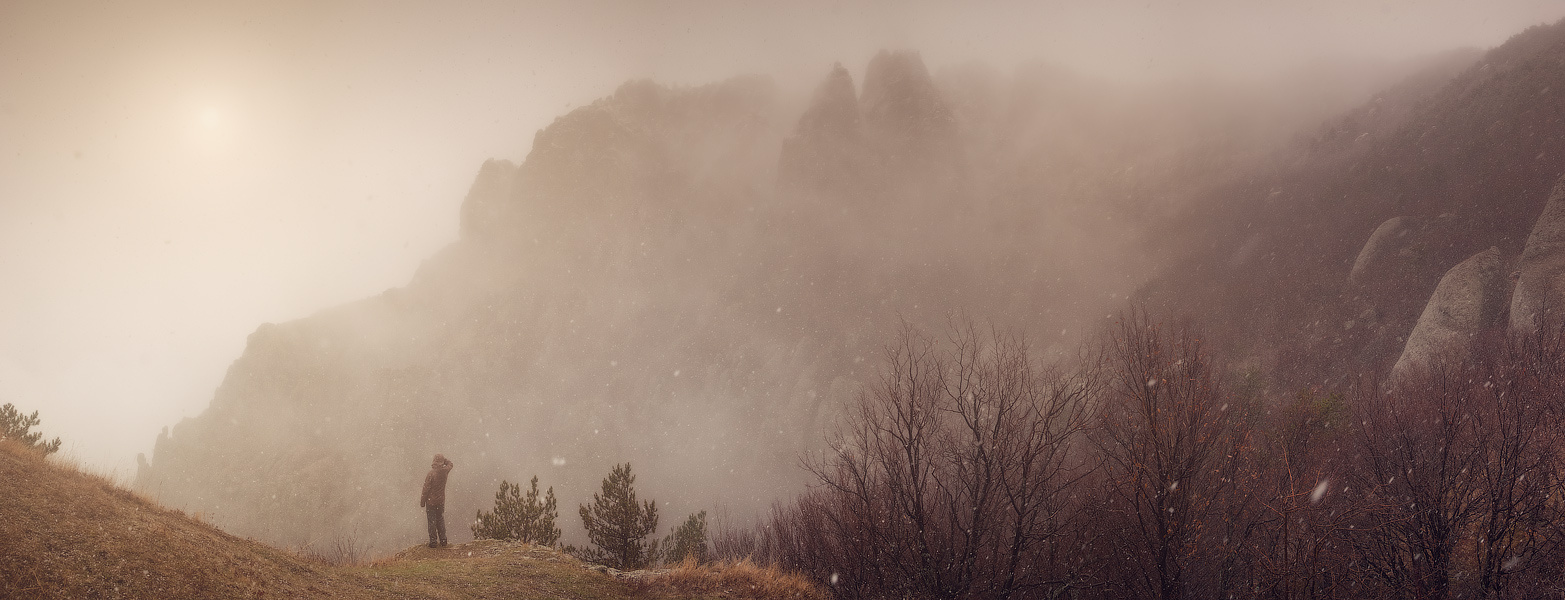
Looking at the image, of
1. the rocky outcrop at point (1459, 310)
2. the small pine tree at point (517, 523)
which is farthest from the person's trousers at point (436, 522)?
the rocky outcrop at point (1459, 310)

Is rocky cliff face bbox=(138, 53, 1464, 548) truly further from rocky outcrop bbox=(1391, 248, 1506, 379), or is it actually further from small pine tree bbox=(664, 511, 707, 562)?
small pine tree bbox=(664, 511, 707, 562)

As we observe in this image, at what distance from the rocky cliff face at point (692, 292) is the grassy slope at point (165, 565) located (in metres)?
40.1

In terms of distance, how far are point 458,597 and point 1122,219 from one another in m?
60.7

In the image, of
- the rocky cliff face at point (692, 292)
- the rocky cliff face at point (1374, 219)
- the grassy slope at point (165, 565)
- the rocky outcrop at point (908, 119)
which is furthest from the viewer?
the rocky outcrop at point (908, 119)

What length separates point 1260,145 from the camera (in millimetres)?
49719

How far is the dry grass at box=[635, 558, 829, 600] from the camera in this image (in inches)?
435

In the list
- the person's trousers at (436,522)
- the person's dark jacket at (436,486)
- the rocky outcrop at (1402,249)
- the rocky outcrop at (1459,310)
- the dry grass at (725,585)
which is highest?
the rocky outcrop at (1402,249)

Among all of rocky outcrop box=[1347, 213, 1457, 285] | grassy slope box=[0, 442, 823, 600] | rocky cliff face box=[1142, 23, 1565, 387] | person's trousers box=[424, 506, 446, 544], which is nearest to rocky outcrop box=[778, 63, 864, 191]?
rocky cliff face box=[1142, 23, 1565, 387]

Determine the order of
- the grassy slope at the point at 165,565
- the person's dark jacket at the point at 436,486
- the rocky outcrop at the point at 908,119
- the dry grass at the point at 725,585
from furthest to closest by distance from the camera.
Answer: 1. the rocky outcrop at the point at 908,119
2. the person's dark jacket at the point at 436,486
3. the dry grass at the point at 725,585
4. the grassy slope at the point at 165,565

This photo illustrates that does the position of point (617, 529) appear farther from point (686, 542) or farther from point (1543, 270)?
point (1543, 270)

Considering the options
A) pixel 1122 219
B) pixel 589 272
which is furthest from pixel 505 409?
pixel 1122 219

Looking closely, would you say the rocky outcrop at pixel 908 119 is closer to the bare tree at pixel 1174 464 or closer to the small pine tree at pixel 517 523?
the bare tree at pixel 1174 464

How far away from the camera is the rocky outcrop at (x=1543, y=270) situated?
59.0 feet

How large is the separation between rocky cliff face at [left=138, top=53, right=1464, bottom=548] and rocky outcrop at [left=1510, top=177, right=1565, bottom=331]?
996 inches
